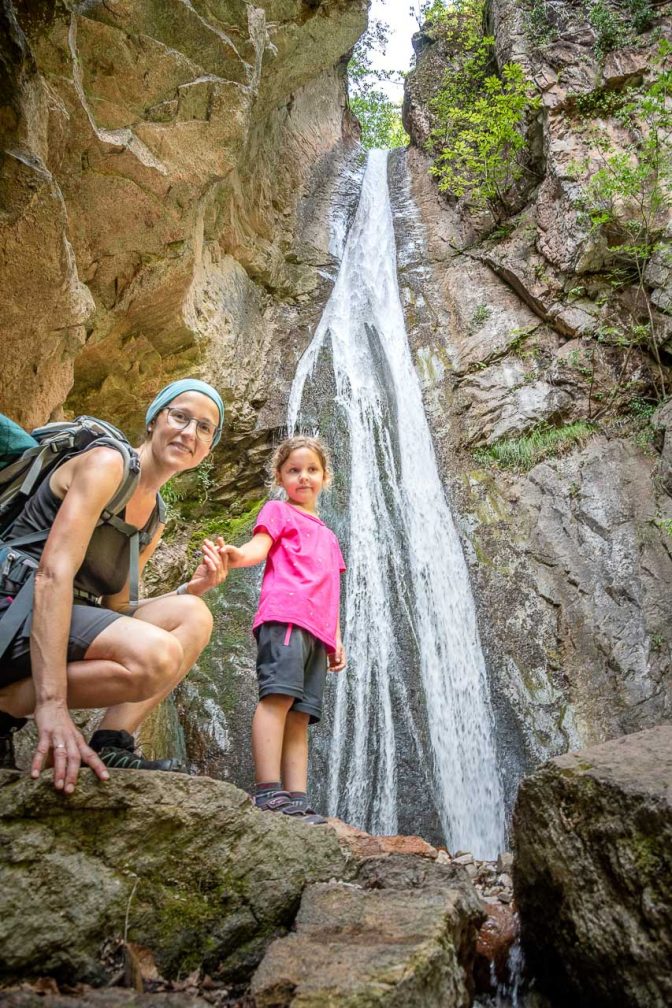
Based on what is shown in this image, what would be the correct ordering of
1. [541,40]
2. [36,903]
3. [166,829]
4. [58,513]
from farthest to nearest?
[541,40] < [58,513] < [166,829] < [36,903]

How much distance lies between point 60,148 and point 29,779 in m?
4.69

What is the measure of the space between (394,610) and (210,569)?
3.93 meters

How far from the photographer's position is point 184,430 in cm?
251

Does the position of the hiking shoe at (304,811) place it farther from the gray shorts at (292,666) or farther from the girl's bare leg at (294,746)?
the gray shorts at (292,666)

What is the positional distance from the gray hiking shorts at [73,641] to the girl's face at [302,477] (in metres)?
1.59

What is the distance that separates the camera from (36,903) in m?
1.67

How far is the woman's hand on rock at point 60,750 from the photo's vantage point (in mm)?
1751

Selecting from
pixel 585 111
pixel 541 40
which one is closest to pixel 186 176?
pixel 585 111

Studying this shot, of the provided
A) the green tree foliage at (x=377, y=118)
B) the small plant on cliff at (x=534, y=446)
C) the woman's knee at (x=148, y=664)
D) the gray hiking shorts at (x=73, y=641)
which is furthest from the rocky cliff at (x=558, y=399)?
the green tree foliage at (x=377, y=118)

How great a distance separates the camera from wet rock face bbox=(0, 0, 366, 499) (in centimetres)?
400

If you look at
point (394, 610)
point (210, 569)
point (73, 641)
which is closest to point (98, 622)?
point (73, 641)

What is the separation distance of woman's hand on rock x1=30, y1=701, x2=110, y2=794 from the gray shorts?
1152mm

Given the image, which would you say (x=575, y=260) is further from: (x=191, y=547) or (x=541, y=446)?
(x=191, y=547)

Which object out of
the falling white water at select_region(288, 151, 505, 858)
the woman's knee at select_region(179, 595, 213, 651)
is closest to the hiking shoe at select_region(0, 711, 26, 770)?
the woman's knee at select_region(179, 595, 213, 651)
